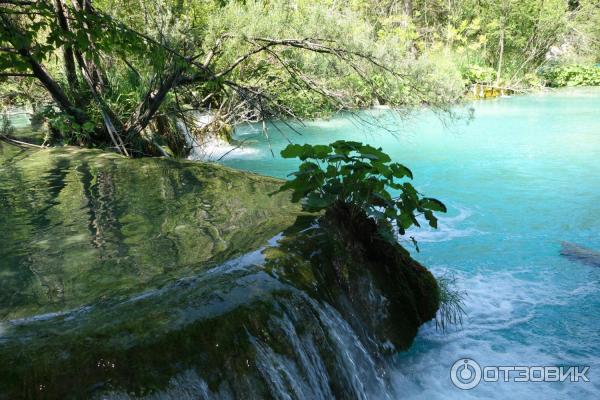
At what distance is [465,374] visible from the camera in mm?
3715

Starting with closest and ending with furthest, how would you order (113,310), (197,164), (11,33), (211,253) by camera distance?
(113,310), (211,253), (11,33), (197,164)

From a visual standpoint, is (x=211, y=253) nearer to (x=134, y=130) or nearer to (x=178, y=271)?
(x=178, y=271)

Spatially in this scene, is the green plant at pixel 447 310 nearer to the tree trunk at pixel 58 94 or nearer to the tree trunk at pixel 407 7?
the tree trunk at pixel 58 94

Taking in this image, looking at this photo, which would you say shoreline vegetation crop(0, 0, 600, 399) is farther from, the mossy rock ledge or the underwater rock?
the underwater rock

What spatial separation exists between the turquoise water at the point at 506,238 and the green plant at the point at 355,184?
1.00m

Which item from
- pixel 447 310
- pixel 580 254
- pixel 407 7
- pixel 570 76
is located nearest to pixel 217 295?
pixel 447 310

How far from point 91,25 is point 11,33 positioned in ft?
2.14

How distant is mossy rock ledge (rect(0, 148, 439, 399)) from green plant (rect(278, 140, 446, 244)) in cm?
13

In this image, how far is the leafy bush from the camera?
27.2 m

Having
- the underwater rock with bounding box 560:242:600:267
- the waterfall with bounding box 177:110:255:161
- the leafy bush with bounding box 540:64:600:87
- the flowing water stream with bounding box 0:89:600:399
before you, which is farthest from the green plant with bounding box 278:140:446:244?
the leafy bush with bounding box 540:64:600:87

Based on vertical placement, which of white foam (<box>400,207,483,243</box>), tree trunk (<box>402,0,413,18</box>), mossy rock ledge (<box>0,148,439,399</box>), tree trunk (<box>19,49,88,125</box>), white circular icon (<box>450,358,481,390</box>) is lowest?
white circular icon (<box>450,358,481,390</box>)

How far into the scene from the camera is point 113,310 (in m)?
2.29

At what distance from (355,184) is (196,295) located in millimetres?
1502

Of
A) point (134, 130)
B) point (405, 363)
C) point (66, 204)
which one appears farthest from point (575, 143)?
point (66, 204)
